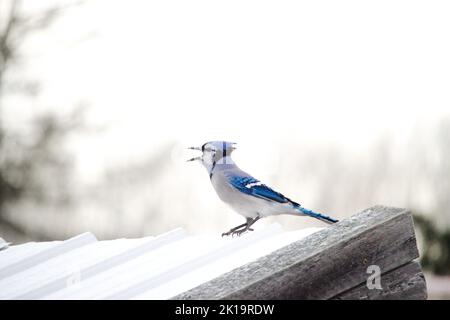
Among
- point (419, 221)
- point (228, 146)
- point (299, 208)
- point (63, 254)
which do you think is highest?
point (228, 146)

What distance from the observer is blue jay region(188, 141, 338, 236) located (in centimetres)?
339

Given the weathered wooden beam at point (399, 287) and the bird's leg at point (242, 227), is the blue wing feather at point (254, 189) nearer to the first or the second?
the bird's leg at point (242, 227)

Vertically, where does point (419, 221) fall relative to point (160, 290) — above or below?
below

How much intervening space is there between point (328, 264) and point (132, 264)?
1166 millimetres

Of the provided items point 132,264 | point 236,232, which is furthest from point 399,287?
point 132,264

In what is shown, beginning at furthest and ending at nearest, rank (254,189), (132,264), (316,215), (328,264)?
(254,189) < (132,264) < (316,215) < (328,264)

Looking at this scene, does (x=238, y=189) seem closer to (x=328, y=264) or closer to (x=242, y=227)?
(x=242, y=227)

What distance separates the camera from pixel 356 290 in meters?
2.49

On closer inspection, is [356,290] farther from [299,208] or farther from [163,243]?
[163,243]

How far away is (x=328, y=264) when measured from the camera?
2.45 metres

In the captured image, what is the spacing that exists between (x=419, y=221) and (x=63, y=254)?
721cm

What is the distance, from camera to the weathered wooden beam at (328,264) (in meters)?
2.40
